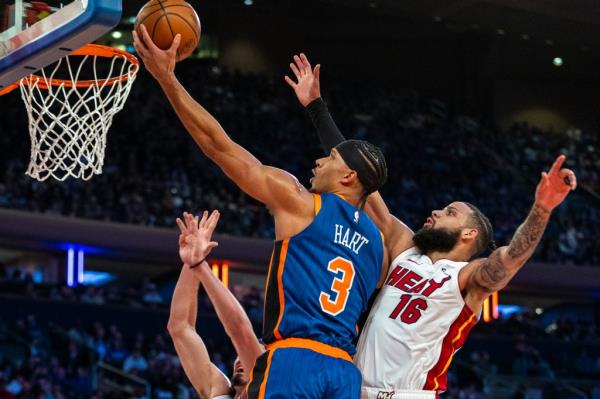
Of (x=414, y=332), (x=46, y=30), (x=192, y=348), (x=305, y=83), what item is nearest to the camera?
(x=414, y=332)

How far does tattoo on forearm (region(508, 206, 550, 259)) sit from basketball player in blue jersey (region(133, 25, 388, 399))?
0.67 meters

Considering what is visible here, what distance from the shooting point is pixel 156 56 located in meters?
4.86

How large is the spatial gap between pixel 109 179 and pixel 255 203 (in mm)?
3510

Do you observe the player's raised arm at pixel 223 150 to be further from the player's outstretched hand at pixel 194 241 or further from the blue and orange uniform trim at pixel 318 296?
the player's outstretched hand at pixel 194 241

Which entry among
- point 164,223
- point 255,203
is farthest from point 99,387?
point 255,203

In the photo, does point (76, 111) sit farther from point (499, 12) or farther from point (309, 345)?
point (499, 12)

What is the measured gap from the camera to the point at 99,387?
16125mm

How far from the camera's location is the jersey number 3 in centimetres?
482

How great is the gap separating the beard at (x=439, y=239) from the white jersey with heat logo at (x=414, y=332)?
123mm

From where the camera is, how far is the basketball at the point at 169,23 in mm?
5051

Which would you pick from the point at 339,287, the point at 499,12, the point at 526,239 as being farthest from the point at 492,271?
the point at 499,12

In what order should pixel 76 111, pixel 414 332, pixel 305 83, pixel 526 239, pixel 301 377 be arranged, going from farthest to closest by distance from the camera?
1. pixel 76 111
2. pixel 305 83
3. pixel 414 332
4. pixel 526 239
5. pixel 301 377

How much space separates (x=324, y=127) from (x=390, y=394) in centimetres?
143

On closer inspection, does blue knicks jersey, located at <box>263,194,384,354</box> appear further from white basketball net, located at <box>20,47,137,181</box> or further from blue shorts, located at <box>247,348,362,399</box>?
white basketball net, located at <box>20,47,137,181</box>
